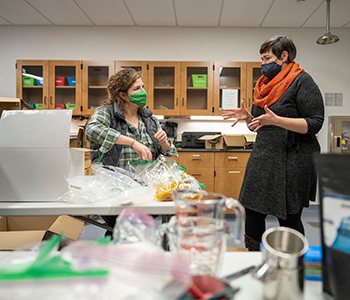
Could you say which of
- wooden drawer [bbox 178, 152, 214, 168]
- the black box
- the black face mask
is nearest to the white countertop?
the black face mask

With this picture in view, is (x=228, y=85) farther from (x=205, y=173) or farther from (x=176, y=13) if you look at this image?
(x=205, y=173)

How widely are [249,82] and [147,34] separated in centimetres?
173

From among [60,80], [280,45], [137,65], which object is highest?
[137,65]

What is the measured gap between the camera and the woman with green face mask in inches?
54.8

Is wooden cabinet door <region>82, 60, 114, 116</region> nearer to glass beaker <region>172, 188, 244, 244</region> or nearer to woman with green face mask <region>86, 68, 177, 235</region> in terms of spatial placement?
woman with green face mask <region>86, 68, 177, 235</region>

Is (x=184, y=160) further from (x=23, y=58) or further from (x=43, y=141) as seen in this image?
(x=23, y=58)

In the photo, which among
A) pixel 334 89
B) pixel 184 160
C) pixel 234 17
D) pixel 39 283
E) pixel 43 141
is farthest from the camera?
pixel 334 89

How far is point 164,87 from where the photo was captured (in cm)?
365

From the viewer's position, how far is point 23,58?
3873mm

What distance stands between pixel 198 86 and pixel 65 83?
1961mm

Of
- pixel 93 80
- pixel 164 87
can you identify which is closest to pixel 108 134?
pixel 164 87

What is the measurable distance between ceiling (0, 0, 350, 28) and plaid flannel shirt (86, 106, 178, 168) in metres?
2.38

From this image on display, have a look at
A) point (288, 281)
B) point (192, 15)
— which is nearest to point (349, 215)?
point (288, 281)

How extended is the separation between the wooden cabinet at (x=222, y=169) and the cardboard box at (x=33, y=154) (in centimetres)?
247
